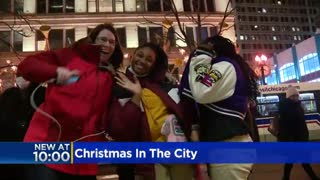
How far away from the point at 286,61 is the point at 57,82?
4493 cm

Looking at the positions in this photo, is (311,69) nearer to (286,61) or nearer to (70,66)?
(286,61)

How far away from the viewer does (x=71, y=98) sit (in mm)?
2582

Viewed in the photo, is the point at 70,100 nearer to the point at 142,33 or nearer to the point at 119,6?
the point at 142,33

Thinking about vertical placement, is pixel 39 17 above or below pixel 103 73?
above

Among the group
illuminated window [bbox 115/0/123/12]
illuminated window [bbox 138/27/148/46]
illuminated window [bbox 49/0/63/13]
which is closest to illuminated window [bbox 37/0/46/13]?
illuminated window [bbox 49/0/63/13]

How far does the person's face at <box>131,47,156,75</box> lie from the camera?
319 centimetres

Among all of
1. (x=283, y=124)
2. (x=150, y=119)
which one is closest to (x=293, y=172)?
(x=283, y=124)

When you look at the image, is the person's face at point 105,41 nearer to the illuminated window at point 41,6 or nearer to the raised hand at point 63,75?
the raised hand at point 63,75

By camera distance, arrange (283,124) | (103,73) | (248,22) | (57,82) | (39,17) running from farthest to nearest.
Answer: (248,22) < (39,17) < (283,124) < (103,73) < (57,82)

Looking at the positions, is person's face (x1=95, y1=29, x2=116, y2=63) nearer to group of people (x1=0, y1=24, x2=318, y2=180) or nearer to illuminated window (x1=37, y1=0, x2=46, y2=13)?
group of people (x1=0, y1=24, x2=318, y2=180)

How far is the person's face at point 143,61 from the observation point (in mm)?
3189

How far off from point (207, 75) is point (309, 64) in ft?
127

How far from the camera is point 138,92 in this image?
9.39 ft

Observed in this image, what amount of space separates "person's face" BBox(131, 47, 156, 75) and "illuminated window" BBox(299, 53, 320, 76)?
3641 centimetres
